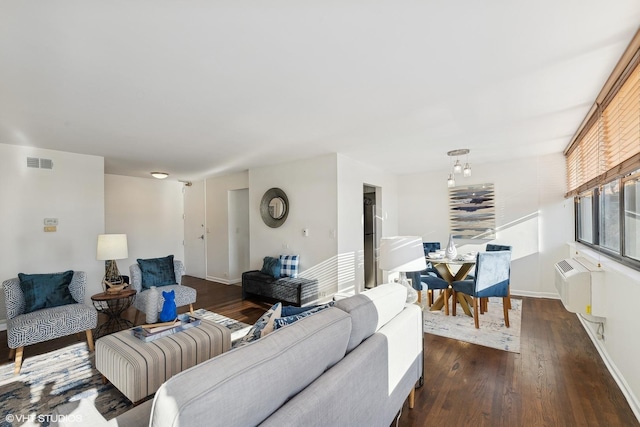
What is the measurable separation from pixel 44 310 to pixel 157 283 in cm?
121

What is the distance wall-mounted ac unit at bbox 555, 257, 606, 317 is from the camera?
101 inches

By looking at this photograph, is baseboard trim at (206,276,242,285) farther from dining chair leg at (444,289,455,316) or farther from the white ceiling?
dining chair leg at (444,289,455,316)

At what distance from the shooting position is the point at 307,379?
3.64 feet

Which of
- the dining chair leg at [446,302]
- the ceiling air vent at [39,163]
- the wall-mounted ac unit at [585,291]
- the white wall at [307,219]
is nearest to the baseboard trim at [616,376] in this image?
the wall-mounted ac unit at [585,291]

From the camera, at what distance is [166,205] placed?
6895 millimetres

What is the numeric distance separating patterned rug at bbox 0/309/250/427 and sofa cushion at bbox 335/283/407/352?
1.89m

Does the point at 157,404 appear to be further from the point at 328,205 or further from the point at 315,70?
the point at 328,205

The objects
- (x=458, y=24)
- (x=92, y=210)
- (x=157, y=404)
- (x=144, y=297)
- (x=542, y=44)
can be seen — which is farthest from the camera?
(x=92, y=210)

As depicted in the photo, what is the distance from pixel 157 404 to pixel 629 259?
3323 mm

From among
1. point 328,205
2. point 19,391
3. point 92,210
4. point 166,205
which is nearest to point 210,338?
point 19,391

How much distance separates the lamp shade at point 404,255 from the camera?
2.31 meters

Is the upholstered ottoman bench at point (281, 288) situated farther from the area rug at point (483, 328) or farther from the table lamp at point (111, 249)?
the table lamp at point (111, 249)

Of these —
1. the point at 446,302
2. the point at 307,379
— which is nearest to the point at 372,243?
the point at 446,302

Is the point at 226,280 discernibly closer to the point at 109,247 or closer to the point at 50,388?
the point at 109,247
